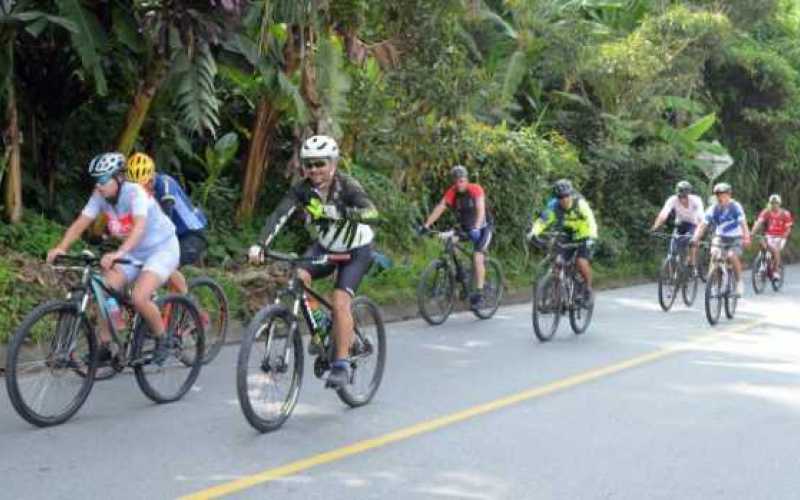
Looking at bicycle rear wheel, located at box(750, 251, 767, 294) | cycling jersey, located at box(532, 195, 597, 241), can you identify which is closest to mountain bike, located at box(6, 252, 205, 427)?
cycling jersey, located at box(532, 195, 597, 241)

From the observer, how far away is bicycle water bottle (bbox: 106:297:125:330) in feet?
24.8

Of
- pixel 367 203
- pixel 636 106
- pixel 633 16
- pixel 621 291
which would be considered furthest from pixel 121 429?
pixel 633 16

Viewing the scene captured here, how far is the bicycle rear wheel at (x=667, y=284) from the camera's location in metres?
15.9

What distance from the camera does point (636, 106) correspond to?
23.5 m

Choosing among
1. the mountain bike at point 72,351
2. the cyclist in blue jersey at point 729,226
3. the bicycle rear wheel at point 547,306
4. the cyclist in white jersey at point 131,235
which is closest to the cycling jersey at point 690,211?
the cyclist in blue jersey at point 729,226

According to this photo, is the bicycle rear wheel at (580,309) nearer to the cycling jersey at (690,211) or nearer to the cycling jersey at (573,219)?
the cycling jersey at (573,219)

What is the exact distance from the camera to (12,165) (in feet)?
39.7

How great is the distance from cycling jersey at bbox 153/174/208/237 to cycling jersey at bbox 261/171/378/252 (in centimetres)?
184

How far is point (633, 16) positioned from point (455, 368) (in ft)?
57.4

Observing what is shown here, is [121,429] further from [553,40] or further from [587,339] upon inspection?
[553,40]

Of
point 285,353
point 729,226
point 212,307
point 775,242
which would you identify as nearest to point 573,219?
point 729,226

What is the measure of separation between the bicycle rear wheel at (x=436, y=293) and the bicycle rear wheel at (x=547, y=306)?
1744 millimetres

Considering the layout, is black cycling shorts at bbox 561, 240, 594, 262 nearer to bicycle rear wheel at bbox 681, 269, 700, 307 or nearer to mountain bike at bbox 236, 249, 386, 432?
bicycle rear wheel at bbox 681, 269, 700, 307

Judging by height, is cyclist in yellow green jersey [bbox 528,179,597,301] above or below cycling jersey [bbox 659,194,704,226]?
below
